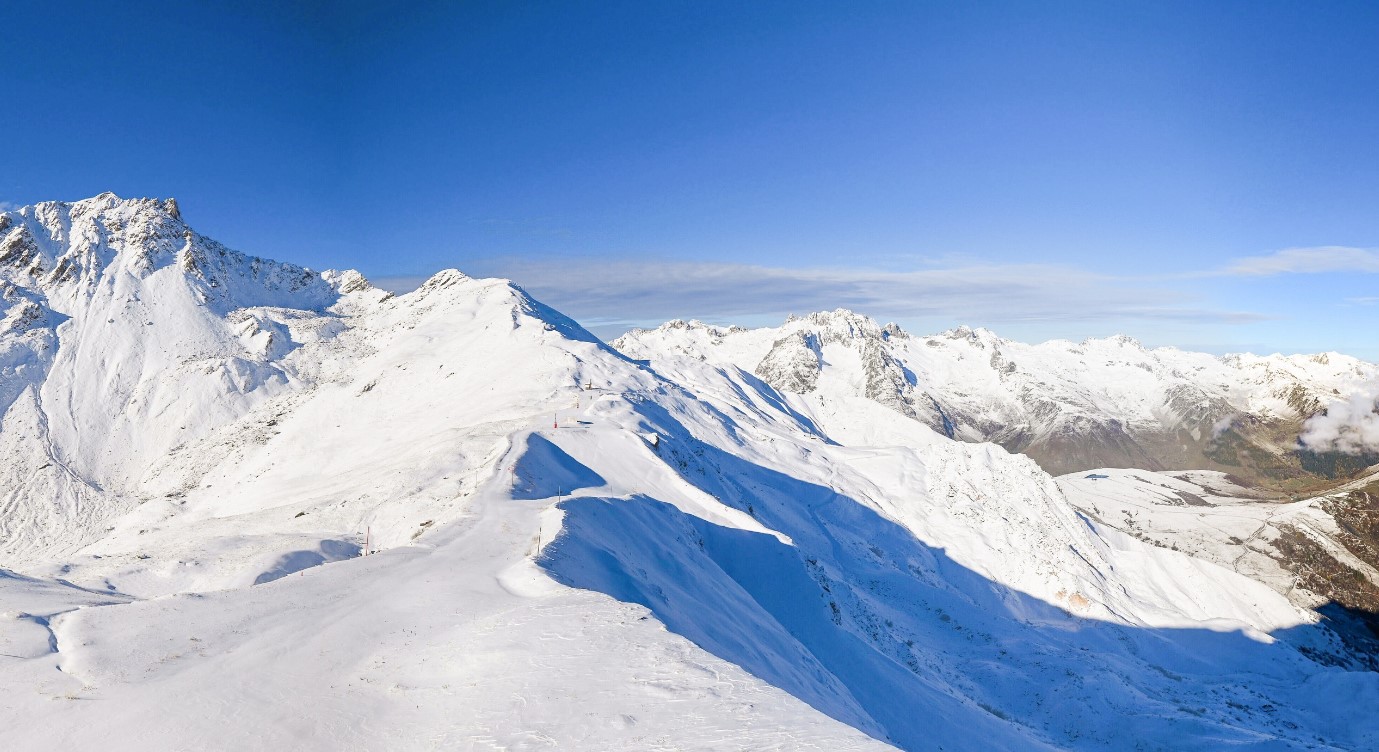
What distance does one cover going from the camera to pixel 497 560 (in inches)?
840

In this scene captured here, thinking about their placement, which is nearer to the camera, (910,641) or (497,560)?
(497,560)

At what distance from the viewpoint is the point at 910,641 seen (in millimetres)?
44312

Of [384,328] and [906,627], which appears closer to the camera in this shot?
[906,627]

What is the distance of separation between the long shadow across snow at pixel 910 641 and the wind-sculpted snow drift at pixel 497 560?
303 mm

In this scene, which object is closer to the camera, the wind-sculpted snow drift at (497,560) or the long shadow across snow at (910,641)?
the wind-sculpted snow drift at (497,560)

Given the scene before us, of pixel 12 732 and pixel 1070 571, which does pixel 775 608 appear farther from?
pixel 1070 571

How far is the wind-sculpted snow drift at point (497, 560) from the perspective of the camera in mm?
11773

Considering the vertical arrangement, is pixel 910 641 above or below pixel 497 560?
below

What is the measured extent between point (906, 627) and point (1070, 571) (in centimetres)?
3717

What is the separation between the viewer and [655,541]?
1179 inches

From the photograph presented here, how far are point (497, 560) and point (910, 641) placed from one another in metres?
34.1

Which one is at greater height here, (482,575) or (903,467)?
(482,575)

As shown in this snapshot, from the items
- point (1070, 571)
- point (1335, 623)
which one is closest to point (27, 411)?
point (1070, 571)

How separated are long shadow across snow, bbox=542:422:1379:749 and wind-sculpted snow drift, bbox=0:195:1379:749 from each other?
30 cm
